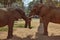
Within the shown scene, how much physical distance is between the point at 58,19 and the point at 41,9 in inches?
34.3

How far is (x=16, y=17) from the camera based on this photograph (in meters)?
7.69

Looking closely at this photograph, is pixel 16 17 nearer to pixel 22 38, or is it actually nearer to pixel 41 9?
pixel 22 38

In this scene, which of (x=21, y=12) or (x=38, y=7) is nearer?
(x=21, y=12)

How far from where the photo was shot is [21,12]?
8.02m

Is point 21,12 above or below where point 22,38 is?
above

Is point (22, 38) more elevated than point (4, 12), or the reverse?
point (4, 12)

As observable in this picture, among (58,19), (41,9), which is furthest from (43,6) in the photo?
(58,19)

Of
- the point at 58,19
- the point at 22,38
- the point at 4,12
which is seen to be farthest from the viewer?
the point at 58,19

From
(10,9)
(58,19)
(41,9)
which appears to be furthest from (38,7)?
(10,9)

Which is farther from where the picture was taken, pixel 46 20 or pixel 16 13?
pixel 46 20

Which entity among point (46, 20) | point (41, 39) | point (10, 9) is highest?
point (10, 9)

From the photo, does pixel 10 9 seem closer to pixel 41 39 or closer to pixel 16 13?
pixel 16 13

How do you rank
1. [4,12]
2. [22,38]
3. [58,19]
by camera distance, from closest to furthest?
[4,12] < [22,38] < [58,19]

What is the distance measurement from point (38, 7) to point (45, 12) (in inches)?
15.3
